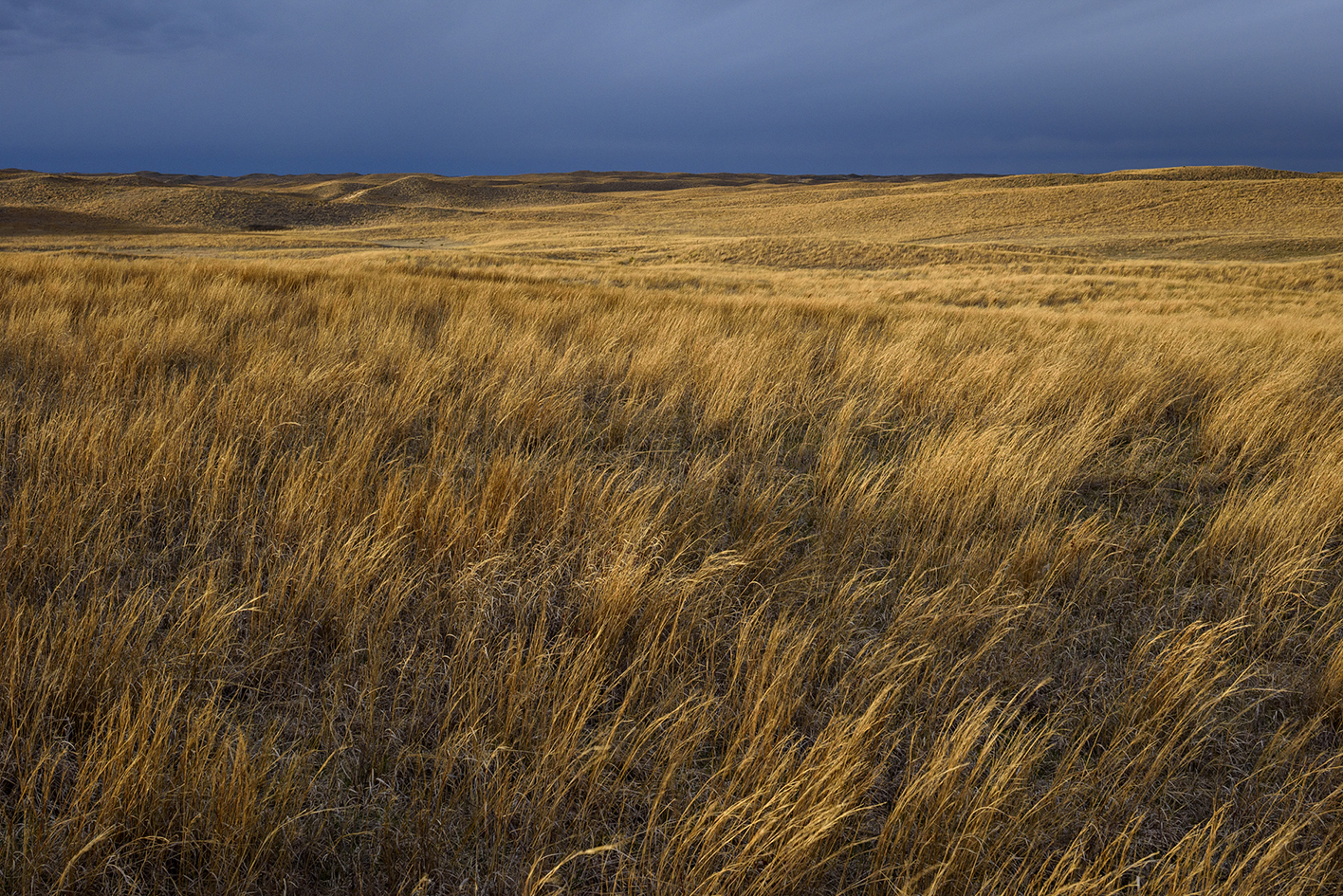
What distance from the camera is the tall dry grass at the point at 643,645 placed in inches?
56.0

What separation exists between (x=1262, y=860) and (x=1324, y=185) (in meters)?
78.3

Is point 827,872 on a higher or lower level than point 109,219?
lower

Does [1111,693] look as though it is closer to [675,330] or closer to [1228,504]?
[1228,504]

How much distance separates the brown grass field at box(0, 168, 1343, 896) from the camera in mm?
1432

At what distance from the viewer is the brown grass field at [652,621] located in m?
1.43

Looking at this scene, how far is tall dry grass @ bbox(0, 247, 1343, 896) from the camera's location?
1.42 meters

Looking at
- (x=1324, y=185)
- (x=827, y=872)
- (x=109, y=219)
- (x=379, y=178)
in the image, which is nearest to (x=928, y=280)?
(x=827, y=872)

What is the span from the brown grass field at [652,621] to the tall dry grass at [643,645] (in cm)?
2

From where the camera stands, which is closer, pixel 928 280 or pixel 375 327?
pixel 375 327

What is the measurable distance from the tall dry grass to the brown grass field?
0.06 ft

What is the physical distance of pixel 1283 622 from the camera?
2.51 metres

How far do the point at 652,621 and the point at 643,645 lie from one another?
0.08 metres

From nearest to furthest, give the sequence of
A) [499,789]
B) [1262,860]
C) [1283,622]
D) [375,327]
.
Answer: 1. [1262,860]
2. [499,789]
3. [1283,622]
4. [375,327]

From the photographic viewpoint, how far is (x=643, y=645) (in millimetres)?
2018
